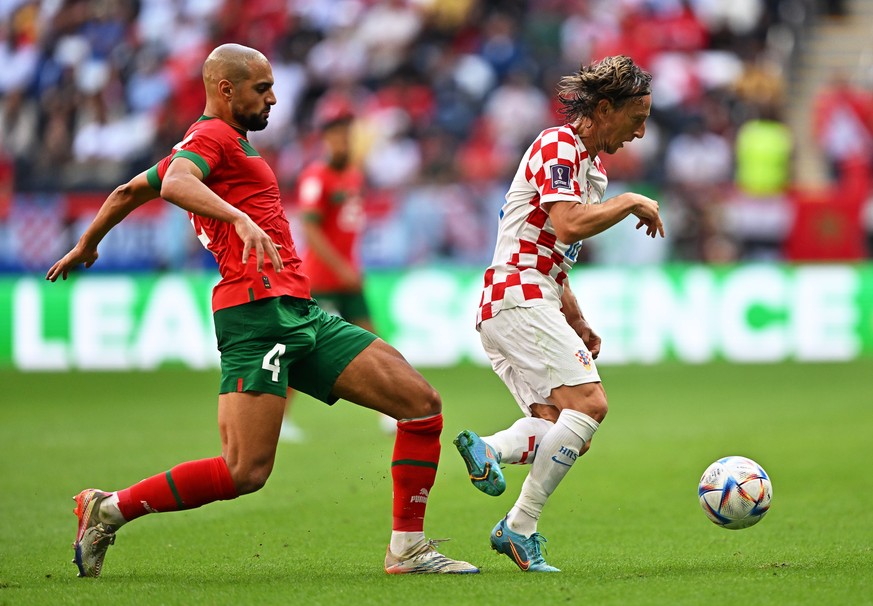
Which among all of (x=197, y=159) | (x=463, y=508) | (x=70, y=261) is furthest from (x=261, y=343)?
(x=463, y=508)

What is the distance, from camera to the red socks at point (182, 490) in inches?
219

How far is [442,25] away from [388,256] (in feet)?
19.7

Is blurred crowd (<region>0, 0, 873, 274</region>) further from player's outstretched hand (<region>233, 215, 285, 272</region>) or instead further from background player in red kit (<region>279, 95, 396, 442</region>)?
player's outstretched hand (<region>233, 215, 285, 272</region>)

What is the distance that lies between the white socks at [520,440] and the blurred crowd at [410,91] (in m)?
11.5

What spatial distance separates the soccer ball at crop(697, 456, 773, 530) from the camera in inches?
242

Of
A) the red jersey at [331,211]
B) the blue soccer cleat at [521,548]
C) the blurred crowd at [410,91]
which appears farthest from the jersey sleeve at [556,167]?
the blurred crowd at [410,91]

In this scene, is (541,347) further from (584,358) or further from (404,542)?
(404,542)

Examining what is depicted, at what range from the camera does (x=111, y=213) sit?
5.92 metres

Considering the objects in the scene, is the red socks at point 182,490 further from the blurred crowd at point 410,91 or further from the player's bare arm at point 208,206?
the blurred crowd at point 410,91

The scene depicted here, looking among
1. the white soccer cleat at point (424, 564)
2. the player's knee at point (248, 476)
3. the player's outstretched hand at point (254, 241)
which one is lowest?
the white soccer cleat at point (424, 564)

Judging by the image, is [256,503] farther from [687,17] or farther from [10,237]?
[687,17]

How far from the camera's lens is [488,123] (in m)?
20.5

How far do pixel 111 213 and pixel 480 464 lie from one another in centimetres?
198

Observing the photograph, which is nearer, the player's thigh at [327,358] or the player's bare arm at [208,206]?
the player's bare arm at [208,206]
